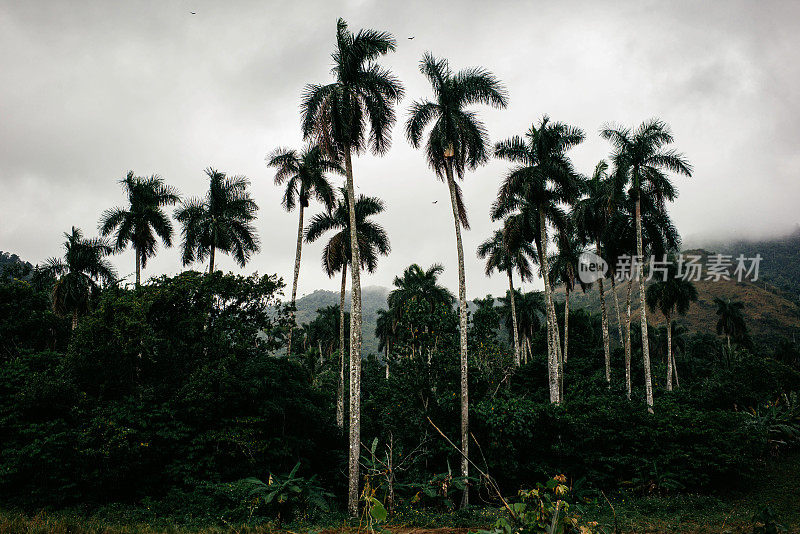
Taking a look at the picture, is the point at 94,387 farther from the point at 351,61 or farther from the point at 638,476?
the point at 638,476

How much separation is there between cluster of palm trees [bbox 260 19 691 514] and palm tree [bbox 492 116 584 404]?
0.06m

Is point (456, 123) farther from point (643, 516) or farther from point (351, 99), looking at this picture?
point (643, 516)

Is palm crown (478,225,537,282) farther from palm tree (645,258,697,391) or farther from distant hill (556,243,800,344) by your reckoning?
A: distant hill (556,243,800,344)

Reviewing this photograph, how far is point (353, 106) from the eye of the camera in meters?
14.6

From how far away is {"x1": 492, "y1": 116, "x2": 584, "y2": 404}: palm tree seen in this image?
814 inches

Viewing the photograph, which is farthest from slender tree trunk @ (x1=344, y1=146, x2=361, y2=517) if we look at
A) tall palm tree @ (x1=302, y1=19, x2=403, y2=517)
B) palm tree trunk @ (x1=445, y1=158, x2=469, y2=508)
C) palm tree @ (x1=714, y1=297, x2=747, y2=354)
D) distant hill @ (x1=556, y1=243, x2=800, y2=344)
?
distant hill @ (x1=556, y1=243, x2=800, y2=344)

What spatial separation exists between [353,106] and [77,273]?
22.5 m

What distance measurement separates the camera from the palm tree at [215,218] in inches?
897

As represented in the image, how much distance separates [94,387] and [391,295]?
26925 mm

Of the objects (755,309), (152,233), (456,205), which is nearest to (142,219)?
(152,233)

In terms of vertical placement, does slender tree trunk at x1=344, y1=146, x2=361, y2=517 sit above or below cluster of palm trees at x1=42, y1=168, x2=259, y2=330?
below

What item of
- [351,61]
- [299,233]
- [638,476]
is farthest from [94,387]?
[638,476]

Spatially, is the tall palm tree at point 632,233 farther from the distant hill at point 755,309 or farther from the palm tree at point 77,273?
the distant hill at point 755,309

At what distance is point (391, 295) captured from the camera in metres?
39.0
